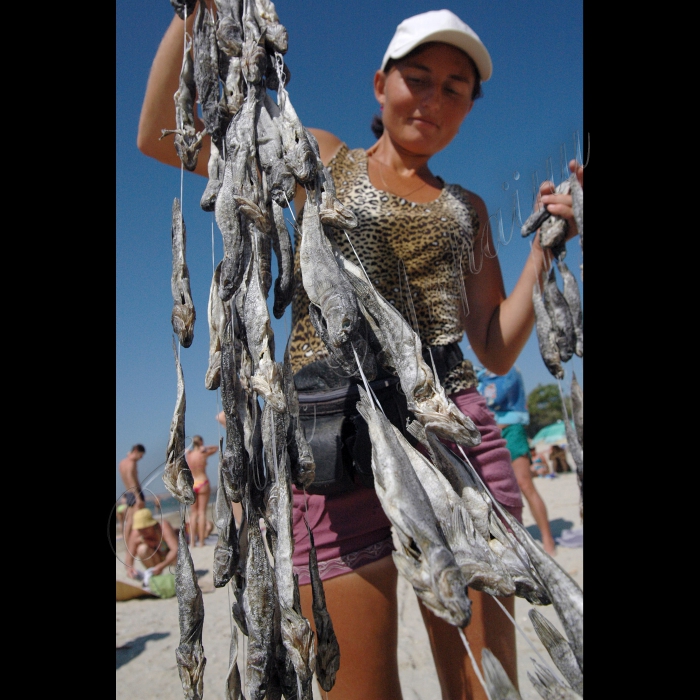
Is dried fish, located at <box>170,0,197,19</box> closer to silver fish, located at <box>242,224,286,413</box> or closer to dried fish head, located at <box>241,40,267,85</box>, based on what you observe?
dried fish head, located at <box>241,40,267,85</box>

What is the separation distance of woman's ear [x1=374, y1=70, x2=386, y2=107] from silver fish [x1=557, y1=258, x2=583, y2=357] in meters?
0.54

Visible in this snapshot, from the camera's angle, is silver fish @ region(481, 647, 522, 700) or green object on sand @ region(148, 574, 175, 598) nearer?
silver fish @ region(481, 647, 522, 700)

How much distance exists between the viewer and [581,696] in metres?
0.51

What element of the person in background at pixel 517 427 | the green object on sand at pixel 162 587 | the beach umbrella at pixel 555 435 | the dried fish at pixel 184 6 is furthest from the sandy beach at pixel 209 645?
the beach umbrella at pixel 555 435

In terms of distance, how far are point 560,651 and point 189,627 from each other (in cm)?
46

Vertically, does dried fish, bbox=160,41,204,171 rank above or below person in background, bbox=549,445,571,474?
above

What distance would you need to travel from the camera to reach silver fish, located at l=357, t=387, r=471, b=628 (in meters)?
0.48

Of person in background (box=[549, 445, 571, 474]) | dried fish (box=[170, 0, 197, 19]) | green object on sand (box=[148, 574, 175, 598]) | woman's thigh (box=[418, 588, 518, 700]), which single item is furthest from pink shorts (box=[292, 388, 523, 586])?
person in background (box=[549, 445, 571, 474])

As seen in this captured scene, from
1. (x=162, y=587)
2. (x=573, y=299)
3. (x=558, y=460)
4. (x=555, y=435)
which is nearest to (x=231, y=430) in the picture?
(x=573, y=299)

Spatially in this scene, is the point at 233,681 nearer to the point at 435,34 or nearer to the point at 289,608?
the point at 289,608

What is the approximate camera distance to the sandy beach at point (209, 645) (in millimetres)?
1986

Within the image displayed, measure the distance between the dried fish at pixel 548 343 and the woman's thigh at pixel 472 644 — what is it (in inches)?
17.8

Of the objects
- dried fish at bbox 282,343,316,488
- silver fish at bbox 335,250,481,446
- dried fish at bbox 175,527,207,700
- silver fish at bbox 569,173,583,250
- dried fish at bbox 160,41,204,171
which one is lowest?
dried fish at bbox 175,527,207,700

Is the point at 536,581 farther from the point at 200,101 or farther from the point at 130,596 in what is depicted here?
the point at 130,596
